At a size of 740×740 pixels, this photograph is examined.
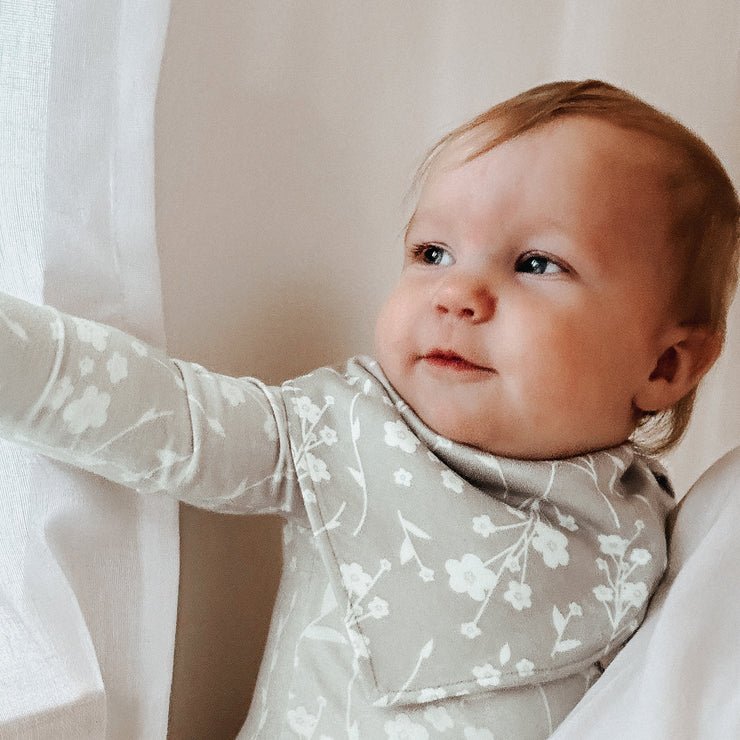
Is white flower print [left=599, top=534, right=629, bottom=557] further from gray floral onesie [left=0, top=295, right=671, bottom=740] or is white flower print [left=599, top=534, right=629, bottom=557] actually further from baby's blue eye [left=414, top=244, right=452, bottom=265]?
baby's blue eye [left=414, top=244, right=452, bottom=265]

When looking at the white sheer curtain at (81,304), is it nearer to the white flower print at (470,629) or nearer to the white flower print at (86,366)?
the white flower print at (86,366)

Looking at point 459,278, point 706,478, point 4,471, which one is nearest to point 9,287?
point 4,471

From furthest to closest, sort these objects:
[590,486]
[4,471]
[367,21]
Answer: [367,21], [590,486], [4,471]

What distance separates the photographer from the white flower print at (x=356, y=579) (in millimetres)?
658

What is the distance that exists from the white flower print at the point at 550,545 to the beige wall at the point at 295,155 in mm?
286

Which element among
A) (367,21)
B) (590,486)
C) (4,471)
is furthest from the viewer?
(367,21)

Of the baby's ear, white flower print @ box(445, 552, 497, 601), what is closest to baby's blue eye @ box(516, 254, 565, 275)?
the baby's ear

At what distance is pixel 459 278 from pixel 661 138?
21 centimetres

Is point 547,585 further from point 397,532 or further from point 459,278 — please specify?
point 459,278

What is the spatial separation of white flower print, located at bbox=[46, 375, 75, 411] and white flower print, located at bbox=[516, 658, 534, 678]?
1.20 feet

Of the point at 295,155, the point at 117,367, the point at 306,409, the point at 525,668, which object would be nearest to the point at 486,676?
the point at 525,668

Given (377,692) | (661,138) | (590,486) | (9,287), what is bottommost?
(377,692)

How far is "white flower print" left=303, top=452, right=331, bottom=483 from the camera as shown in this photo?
675mm

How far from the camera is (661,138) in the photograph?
→ 72 centimetres
